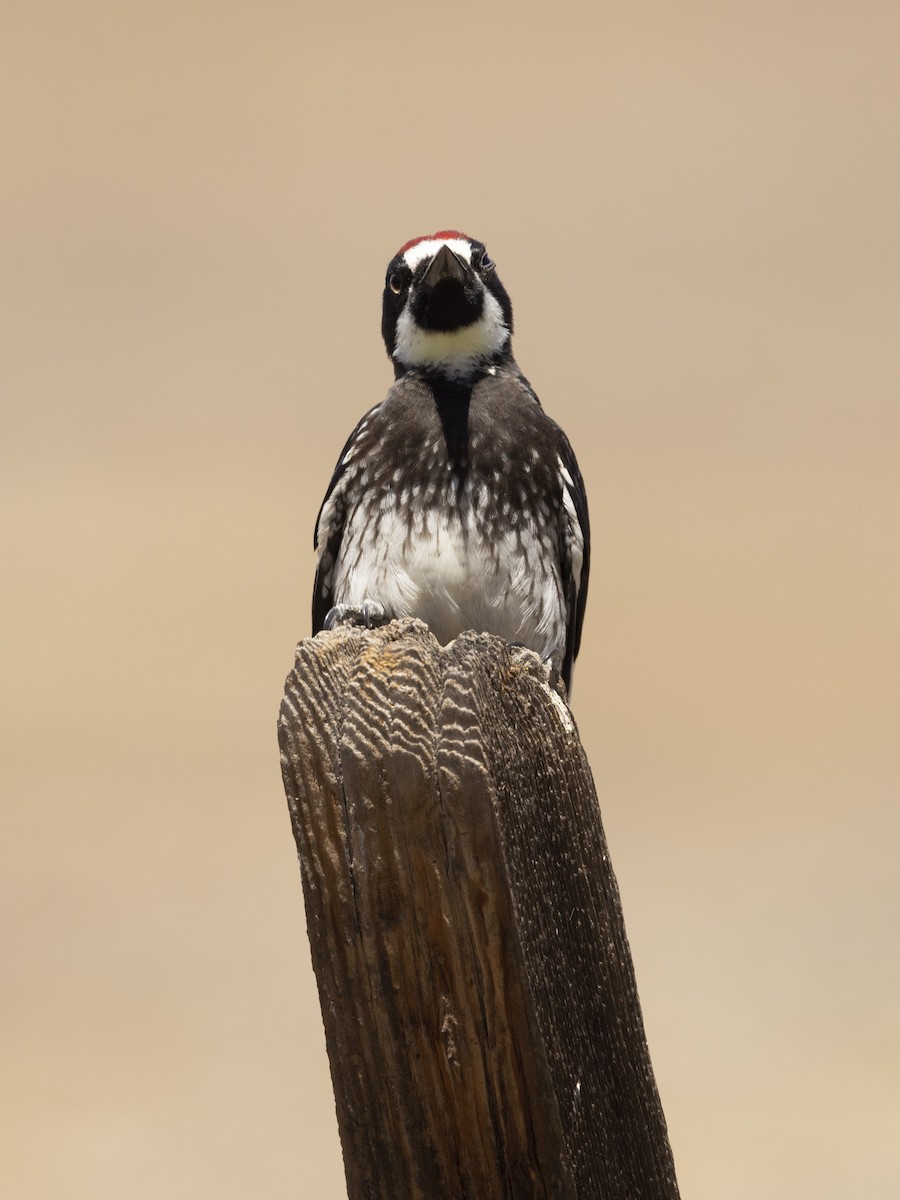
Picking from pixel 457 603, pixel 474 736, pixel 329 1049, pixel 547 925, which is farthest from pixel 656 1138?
pixel 457 603

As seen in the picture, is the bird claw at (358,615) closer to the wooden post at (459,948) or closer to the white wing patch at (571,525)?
the white wing patch at (571,525)

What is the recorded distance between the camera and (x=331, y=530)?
17.2 feet

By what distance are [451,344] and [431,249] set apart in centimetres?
35

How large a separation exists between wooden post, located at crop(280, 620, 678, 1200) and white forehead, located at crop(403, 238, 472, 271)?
10.7ft

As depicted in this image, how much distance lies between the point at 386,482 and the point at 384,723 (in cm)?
280

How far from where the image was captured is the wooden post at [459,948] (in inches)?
83.4

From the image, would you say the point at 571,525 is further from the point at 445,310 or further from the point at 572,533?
the point at 445,310

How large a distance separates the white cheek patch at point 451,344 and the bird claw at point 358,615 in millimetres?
972

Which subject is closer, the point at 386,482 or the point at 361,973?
the point at 361,973

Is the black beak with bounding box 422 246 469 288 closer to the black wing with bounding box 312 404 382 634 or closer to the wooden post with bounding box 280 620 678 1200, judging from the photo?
the black wing with bounding box 312 404 382 634

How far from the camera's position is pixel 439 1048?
2139 mm

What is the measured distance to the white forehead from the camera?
5.34m

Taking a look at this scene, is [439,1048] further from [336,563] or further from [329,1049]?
[336,563]

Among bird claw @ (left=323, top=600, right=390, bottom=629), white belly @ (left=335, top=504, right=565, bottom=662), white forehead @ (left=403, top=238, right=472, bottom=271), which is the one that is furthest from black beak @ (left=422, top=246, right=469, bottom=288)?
bird claw @ (left=323, top=600, right=390, bottom=629)
